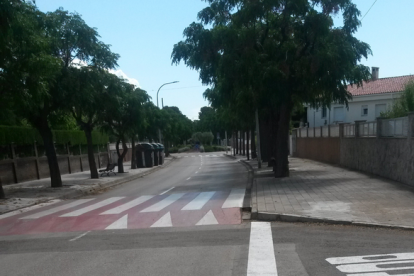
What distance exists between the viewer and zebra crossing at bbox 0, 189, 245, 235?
1105 cm

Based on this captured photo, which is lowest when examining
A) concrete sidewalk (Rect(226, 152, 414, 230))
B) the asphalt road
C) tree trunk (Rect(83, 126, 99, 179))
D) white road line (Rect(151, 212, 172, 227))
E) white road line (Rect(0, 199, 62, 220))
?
white road line (Rect(0, 199, 62, 220))

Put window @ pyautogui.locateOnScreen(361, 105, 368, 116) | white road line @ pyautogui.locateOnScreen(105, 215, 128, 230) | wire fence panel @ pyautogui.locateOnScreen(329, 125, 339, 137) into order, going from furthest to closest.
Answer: window @ pyautogui.locateOnScreen(361, 105, 368, 116) < wire fence panel @ pyautogui.locateOnScreen(329, 125, 339, 137) < white road line @ pyautogui.locateOnScreen(105, 215, 128, 230)

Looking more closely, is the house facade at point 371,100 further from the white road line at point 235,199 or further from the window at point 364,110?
the white road line at point 235,199

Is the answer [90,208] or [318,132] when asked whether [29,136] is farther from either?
[318,132]

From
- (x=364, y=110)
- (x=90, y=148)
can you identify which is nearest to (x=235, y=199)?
(x=90, y=148)

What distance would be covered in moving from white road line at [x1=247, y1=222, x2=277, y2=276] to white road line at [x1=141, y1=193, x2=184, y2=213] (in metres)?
4.21

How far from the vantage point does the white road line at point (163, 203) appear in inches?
530

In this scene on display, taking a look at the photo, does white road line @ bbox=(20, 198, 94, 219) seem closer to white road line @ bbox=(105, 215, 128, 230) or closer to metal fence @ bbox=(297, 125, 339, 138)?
white road line @ bbox=(105, 215, 128, 230)

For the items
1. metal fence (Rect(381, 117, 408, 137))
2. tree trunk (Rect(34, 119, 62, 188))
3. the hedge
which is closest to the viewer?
metal fence (Rect(381, 117, 408, 137))

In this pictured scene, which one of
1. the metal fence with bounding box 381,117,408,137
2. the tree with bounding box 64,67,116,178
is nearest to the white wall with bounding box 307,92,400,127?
the metal fence with bounding box 381,117,408,137

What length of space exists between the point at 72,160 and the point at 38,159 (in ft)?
18.6

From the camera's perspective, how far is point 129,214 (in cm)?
1274

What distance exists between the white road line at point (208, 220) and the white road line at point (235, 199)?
1.55m

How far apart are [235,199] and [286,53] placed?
744cm
